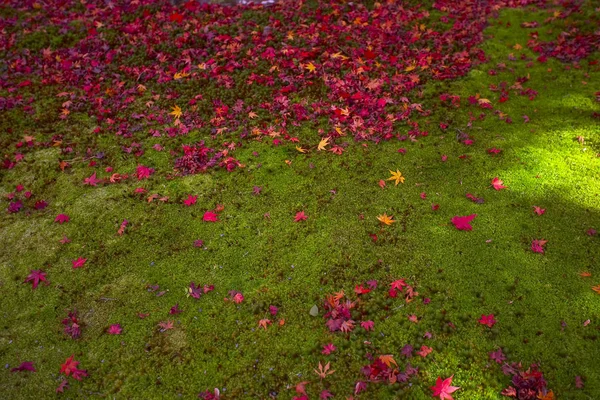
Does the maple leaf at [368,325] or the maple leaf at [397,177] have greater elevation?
the maple leaf at [397,177]

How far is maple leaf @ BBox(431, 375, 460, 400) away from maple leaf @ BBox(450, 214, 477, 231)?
7.44 feet

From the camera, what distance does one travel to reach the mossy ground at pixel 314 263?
4441mm

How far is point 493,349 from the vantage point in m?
4.40

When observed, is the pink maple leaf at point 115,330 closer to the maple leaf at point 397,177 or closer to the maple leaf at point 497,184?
the maple leaf at point 397,177

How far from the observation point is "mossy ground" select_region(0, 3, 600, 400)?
4441mm

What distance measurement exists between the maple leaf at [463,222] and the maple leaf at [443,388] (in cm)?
227

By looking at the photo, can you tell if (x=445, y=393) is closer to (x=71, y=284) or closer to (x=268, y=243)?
(x=268, y=243)

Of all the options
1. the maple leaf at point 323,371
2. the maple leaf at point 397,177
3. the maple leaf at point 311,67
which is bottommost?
the maple leaf at point 323,371

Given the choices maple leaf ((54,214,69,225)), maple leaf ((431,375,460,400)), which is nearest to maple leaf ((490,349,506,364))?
maple leaf ((431,375,460,400))

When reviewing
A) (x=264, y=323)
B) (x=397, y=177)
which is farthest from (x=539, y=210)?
(x=264, y=323)

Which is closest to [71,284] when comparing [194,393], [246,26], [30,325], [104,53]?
[30,325]

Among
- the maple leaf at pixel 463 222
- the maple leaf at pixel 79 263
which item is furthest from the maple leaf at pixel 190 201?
the maple leaf at pixel 463 222

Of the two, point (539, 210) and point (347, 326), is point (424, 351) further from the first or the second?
point (539, 210)

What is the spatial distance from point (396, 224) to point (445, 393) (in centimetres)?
242
